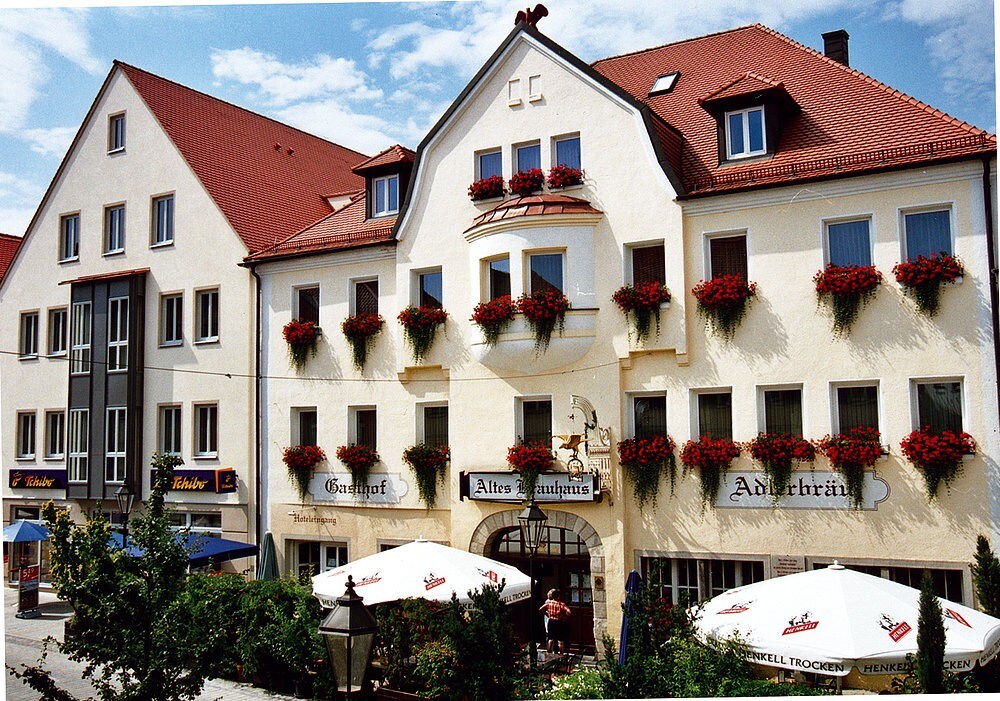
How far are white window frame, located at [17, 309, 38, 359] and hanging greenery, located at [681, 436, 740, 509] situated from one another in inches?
639

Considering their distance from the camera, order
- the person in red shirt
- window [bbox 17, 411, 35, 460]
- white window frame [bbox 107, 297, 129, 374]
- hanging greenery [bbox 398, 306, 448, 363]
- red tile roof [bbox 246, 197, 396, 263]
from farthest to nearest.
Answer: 1. window [bbox 17, 411, 35, 460]
2. white window frame [bbox 107, 297, 129, 374]
3. red tile roof [bbox 246, 197, 396, 263]
4. hanging greenery [bbox 398, 306, 448, 363]
5. the person in red shirt

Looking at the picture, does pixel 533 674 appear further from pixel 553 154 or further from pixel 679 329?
pixel 553 154

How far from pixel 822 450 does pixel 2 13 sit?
13.6m

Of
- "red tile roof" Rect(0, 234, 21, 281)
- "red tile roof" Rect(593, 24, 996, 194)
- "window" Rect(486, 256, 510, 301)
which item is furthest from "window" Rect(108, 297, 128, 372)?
"red tile roof" Rect(593, 24, 996, 194)

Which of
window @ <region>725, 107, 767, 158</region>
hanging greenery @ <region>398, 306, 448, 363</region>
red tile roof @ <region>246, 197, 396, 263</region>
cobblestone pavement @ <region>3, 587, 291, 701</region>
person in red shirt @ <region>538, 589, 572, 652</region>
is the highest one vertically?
window @ <region>725, 107, 767, 158</region>

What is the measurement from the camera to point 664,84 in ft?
57.7

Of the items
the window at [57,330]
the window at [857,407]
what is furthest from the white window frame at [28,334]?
the window at [857,407]

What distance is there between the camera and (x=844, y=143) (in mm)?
14242

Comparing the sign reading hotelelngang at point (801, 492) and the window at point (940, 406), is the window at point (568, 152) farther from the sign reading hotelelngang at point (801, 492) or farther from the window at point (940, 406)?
the window at point (940, 406)

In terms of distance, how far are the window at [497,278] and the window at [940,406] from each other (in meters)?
6.51

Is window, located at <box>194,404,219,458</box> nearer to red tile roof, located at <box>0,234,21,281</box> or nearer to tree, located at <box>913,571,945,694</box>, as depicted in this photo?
red tile roof, located at <box>0,234,21,281</box>

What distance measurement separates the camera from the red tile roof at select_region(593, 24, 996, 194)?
13500 mm

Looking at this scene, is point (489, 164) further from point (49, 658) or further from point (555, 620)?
point (49, 658)

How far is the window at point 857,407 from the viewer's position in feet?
44.7
